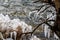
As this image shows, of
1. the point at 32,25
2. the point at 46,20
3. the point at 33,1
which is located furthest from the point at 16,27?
the point at 33,1

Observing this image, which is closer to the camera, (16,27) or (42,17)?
(16,27)

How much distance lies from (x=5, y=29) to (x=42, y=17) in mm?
522

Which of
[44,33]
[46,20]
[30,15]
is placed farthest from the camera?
[30,15]

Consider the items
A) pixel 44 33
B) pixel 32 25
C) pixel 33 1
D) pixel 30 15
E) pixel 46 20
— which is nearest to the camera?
pixel 44 33

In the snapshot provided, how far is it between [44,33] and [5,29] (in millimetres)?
323

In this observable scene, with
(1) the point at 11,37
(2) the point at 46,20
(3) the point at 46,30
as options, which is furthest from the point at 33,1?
(1) the point at 11,37

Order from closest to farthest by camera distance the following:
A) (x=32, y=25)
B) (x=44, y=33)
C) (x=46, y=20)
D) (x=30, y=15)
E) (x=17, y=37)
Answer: (x=17, y=37) < (x=44, y=33) < (x=32, y=25) < (x=46, y=20) < (x=30, y=15)

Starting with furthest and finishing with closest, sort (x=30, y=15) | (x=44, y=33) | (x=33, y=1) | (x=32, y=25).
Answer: (x=33, y=1) < (x=30, y=15) < (x=32, y=25) < (x=44, y=33)

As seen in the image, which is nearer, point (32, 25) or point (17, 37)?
point (17, 37)

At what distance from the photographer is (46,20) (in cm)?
143

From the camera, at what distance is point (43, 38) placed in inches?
45.4

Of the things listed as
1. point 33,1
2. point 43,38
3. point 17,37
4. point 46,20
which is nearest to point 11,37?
point 17,37

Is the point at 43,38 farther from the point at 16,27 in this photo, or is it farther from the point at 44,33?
the point at 16,27

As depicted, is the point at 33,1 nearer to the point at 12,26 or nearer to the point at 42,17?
the point at 42,17
